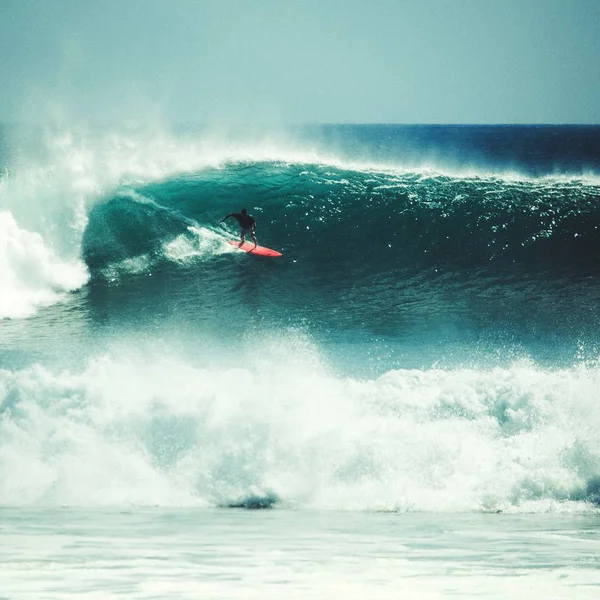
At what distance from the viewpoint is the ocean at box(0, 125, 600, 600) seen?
5.38 m

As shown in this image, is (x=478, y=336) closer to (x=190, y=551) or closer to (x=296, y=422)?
(x=296, y=422)

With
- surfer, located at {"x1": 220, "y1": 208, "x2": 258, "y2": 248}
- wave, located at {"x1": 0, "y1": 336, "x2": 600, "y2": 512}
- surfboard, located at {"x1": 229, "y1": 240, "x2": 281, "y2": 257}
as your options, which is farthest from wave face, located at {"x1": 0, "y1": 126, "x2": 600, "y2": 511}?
surfer, located at {"x1": 220, "y1": 208, "x2": 258, "y2": 248}

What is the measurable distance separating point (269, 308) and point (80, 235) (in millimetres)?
4676

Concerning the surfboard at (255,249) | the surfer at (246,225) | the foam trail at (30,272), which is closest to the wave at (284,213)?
the foam trail at (30,272)

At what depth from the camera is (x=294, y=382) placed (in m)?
9.30

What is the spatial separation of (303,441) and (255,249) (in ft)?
23.3

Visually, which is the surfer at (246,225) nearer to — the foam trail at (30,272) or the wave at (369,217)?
the wave at (369,217)

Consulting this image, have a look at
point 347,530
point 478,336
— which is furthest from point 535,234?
point 347,530

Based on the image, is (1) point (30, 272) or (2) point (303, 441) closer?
(2) point (303, 441)

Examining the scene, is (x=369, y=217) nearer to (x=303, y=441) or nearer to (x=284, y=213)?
(x=284, y=213)

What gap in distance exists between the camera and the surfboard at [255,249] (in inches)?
564

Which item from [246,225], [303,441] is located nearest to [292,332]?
[303,441]

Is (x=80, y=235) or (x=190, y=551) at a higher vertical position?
(x=80, y=235)

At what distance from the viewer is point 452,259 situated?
14.4m
